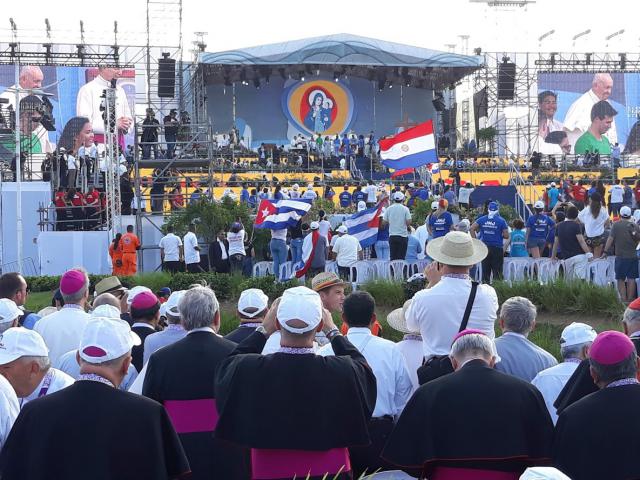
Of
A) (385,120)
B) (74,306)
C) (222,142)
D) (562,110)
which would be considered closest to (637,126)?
(562,110)

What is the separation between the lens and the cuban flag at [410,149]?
79.0ft

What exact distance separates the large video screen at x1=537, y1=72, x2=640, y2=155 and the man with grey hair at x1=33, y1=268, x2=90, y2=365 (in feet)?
142

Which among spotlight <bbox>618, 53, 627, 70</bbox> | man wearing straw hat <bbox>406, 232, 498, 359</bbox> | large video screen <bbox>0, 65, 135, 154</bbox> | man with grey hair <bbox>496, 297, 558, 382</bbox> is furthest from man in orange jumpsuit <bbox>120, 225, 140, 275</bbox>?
spotlight <bbox>618, 53, 627, 70</bbox>

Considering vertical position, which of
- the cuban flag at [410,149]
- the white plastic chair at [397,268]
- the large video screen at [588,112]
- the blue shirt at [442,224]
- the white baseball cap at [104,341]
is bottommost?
the white plastic chair at [397,268]

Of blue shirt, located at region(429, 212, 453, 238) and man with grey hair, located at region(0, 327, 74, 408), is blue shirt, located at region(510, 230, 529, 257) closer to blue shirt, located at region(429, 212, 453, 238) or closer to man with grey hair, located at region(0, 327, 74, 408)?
blue shirt, located at region(429, 212, 453, 238)

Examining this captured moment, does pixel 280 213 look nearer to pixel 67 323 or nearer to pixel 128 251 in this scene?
pixel 128 251

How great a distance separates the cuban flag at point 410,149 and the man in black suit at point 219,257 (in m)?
5.47

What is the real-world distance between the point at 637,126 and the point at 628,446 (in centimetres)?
4830

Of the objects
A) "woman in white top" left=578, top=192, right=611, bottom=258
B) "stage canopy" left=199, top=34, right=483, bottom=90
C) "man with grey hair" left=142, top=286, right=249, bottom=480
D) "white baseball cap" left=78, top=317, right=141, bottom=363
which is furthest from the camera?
"stage canopy" left=199, top=34, right=483, bottom=90

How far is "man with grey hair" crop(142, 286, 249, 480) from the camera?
5.78 meters

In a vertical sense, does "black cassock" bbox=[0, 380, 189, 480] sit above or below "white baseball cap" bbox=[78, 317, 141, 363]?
below

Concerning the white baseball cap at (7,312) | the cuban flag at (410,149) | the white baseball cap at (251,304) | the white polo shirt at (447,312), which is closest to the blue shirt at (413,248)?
the cuban flag at (410,149)

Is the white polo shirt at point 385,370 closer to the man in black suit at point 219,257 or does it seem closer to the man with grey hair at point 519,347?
the man with grey hair at point 519,347

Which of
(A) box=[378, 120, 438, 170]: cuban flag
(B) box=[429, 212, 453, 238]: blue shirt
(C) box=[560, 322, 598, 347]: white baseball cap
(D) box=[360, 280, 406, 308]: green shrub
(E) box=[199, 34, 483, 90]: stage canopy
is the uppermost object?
(E) box=[199, 34, 483, 90]: stage canopy
